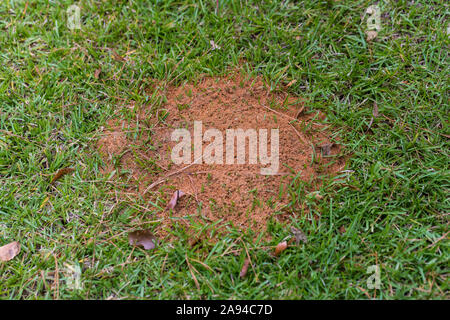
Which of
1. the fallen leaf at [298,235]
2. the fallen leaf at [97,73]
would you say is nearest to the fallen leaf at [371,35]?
the fallen leaf at [298,235]

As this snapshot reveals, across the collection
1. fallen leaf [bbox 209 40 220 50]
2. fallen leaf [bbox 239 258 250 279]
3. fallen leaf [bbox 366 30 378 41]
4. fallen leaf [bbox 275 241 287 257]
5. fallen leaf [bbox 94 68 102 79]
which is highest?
fallen leaf [bbox 366 30 378 41]

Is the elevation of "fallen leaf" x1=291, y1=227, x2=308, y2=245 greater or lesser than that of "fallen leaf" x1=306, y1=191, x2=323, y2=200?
lesser

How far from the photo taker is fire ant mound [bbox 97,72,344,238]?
7.63 feet

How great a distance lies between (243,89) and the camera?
270 cm

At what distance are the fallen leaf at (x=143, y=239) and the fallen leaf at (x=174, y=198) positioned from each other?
0.62 ft

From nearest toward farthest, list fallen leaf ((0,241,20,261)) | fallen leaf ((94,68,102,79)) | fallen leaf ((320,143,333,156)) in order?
fallen leaf ((0,241,20,261)) → fallen leaf ((320,143,333,156)) → fallen leaf ((94,68,102,79))

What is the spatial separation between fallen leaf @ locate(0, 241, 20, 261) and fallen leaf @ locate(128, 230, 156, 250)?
2.02 ft

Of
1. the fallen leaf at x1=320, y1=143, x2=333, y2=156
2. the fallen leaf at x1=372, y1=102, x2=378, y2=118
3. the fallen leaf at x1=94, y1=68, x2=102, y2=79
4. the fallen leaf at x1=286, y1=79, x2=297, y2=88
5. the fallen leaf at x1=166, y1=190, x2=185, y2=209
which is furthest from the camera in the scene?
the fallen leaf at x1=94, y1=68, x2=102, y2=79

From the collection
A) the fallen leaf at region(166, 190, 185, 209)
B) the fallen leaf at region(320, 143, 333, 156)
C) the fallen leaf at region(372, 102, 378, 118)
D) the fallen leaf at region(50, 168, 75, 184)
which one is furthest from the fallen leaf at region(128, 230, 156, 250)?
the fallen leaf at region(372, 102, 378, 118)

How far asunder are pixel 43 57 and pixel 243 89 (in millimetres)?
1451

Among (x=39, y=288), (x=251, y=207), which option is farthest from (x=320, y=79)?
(x=39, y=288)

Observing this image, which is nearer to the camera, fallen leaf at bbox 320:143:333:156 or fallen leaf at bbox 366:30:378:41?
fallen leaf at bbox 320:143:333:156

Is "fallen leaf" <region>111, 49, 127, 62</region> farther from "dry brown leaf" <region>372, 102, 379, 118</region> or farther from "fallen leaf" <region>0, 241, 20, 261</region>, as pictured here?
"dry brown leaf" <region>372, 102, 379, 118</region>

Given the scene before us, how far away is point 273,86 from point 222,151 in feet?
1.95
